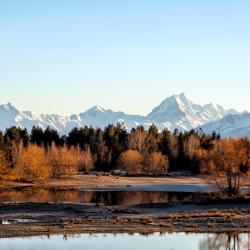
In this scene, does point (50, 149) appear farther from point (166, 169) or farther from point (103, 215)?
point (103, 215)

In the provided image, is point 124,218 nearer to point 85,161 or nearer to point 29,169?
point 29,169

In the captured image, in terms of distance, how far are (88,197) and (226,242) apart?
142 feet

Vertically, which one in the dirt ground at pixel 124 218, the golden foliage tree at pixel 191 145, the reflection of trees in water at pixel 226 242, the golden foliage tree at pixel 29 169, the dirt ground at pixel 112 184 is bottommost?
the reflection of trees in water at pixel 226 242

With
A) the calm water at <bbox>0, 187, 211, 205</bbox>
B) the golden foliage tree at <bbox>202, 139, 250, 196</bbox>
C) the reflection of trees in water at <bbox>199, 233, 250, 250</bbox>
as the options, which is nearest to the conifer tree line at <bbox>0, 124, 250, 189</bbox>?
the calm water at <bbox>0, 187, 211, 205</bbox>

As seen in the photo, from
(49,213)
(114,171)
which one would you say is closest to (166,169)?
(114,171)

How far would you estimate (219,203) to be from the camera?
2990 inches

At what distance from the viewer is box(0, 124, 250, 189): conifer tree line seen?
13100cm

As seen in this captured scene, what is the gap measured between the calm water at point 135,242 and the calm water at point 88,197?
29478 mm

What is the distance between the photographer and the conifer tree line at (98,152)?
430ft

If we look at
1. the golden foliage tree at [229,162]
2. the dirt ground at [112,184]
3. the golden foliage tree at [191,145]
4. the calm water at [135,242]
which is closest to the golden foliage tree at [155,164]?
the golden foliage tree at [191,145]

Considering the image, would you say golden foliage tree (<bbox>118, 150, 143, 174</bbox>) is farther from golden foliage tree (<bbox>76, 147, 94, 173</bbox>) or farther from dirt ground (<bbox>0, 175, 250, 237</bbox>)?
dirt ground (<bbox>0, 175, 250, 237</bbox>)

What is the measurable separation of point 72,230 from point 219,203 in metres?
27.3

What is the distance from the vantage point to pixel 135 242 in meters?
49.2

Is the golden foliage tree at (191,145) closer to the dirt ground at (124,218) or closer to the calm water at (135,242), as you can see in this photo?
the dirt ground at (124,218)
